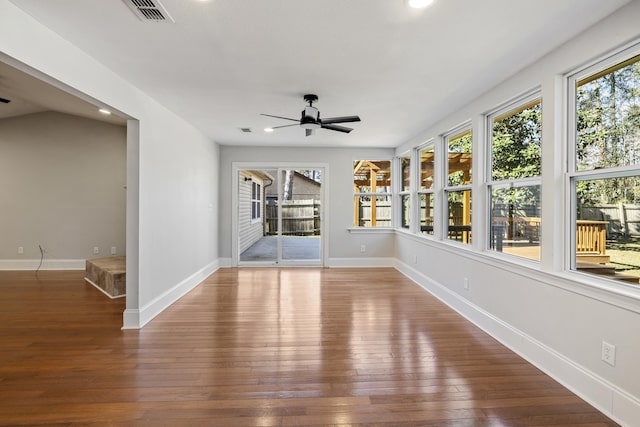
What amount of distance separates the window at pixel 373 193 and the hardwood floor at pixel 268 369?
8.74 feet

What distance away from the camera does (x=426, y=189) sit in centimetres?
515

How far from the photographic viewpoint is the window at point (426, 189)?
500cm

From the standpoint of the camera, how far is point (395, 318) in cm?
360

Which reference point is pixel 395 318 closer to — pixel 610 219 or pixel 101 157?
pixel 610 219

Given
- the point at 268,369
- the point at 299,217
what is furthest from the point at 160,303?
the point at 299,217

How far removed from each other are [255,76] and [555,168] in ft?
8.72

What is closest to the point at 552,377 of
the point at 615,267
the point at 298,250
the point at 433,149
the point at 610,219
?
the point at 615,267

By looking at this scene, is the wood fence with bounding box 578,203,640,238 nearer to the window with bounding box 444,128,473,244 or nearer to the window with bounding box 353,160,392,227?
the window with bounding box 444,128,473,244

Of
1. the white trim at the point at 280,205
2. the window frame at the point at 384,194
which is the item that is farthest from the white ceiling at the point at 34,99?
the window frame at the point at 384,194

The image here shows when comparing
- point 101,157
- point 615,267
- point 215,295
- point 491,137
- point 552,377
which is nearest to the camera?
point 615,267

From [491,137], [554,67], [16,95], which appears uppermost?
[16,95]

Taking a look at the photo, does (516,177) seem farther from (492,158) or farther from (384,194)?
(384,194)

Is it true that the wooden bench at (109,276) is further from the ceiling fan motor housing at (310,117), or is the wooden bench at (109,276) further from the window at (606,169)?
the window at (606,169)

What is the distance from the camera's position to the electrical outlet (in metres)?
1.95
